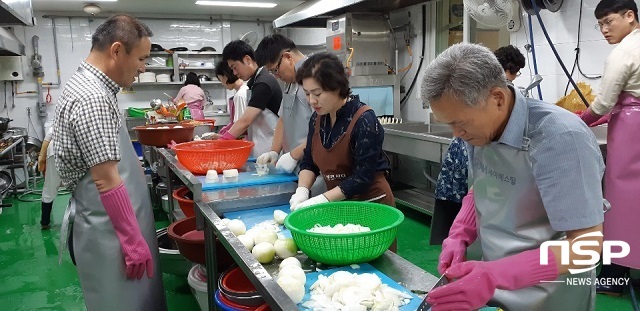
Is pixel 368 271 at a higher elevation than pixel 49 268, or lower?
higher

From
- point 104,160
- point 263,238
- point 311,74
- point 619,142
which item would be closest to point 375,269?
point 263,238

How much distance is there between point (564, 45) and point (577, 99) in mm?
484

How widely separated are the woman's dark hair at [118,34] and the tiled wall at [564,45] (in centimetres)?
315

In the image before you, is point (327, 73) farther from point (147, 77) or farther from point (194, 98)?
point (147, 77)

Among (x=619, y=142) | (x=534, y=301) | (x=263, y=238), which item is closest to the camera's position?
(x=534, y=301)

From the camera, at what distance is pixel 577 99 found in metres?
3.44

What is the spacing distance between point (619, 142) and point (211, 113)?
274 inches

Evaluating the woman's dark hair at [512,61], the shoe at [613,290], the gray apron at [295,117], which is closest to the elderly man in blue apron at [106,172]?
the gray apron at [295,117]

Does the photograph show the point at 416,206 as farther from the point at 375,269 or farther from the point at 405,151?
the point at 375,269

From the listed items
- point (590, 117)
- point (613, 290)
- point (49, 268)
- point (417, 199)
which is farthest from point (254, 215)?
point (417, 199)

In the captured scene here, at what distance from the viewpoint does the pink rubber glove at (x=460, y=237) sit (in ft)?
4.74

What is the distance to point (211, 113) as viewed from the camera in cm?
859

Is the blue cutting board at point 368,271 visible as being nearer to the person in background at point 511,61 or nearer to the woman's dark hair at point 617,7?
the person in background at point 511,61

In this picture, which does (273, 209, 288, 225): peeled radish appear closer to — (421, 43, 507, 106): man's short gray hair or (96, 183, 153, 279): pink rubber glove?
(96, 183, 153, 279): pink rubber glove
